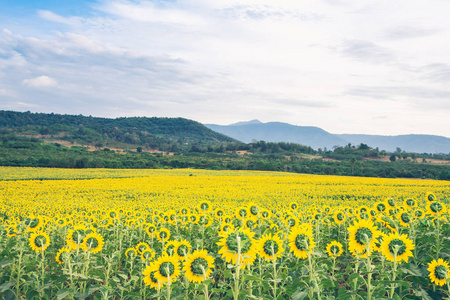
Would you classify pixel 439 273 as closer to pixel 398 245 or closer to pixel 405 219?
pixel 398 245

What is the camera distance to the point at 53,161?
66312 millimetres

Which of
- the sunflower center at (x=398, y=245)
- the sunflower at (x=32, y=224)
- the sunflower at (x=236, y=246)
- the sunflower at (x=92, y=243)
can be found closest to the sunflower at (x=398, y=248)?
the sunflower center at (x=398, y=245)

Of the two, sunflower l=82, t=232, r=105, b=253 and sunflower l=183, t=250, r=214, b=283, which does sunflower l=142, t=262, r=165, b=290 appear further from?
sunflower l=82, t=232, r=105, b=253

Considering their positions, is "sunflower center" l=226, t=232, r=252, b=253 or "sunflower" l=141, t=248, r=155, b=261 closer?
"sunflower center" l=226, t=232, r=252, b=253

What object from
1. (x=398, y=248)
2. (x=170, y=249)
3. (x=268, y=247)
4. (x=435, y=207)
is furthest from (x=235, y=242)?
(x=435, y=207)

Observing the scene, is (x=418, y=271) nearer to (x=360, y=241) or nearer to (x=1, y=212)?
(x=360, y=241)

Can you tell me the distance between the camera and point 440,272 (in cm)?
335


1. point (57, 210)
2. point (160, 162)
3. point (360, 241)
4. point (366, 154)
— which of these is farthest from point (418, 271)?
point (366, 154)

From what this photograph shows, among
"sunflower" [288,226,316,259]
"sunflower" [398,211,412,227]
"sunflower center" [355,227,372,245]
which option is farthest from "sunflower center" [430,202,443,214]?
"sunflower" [288,226,316,259]

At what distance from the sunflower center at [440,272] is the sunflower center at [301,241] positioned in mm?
1505

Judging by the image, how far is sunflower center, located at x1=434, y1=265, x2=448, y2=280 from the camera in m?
3.31

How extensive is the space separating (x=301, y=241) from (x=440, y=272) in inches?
62.4

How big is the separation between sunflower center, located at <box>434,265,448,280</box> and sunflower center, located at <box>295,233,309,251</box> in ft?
4.94

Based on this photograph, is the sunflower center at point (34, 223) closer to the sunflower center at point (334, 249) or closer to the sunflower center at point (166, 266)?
the sunflower center at point (166, 266)
